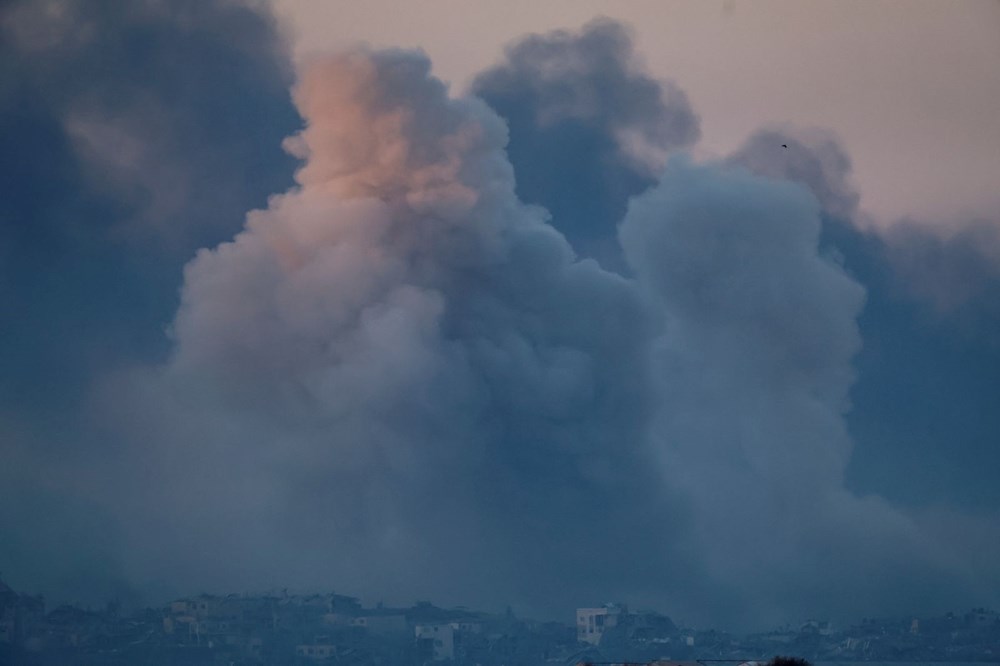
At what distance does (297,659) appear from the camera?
3568 inches

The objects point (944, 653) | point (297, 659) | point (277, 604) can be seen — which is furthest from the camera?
point (944, 653)

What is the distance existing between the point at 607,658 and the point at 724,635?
11158mm

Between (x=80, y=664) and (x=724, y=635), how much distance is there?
38.3m

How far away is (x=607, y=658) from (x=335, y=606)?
17.5 m

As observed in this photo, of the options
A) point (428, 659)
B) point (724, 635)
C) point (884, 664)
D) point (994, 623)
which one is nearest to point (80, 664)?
point (428, 659)

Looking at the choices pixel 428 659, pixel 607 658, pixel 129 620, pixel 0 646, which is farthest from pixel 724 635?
pixel 0 646

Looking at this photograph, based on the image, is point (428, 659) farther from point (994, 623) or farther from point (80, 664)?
point (994, 623)

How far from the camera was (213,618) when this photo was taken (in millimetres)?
96125

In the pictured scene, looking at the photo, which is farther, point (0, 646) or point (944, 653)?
point (944, 653)

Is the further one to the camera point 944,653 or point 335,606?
point 944,653

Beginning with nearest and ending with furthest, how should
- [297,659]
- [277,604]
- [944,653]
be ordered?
[297,659] < [277,604] < [944,653]

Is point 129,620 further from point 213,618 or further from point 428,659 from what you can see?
point 428,659

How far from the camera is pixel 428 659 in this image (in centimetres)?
9375

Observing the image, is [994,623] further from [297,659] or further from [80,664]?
[80,664]
